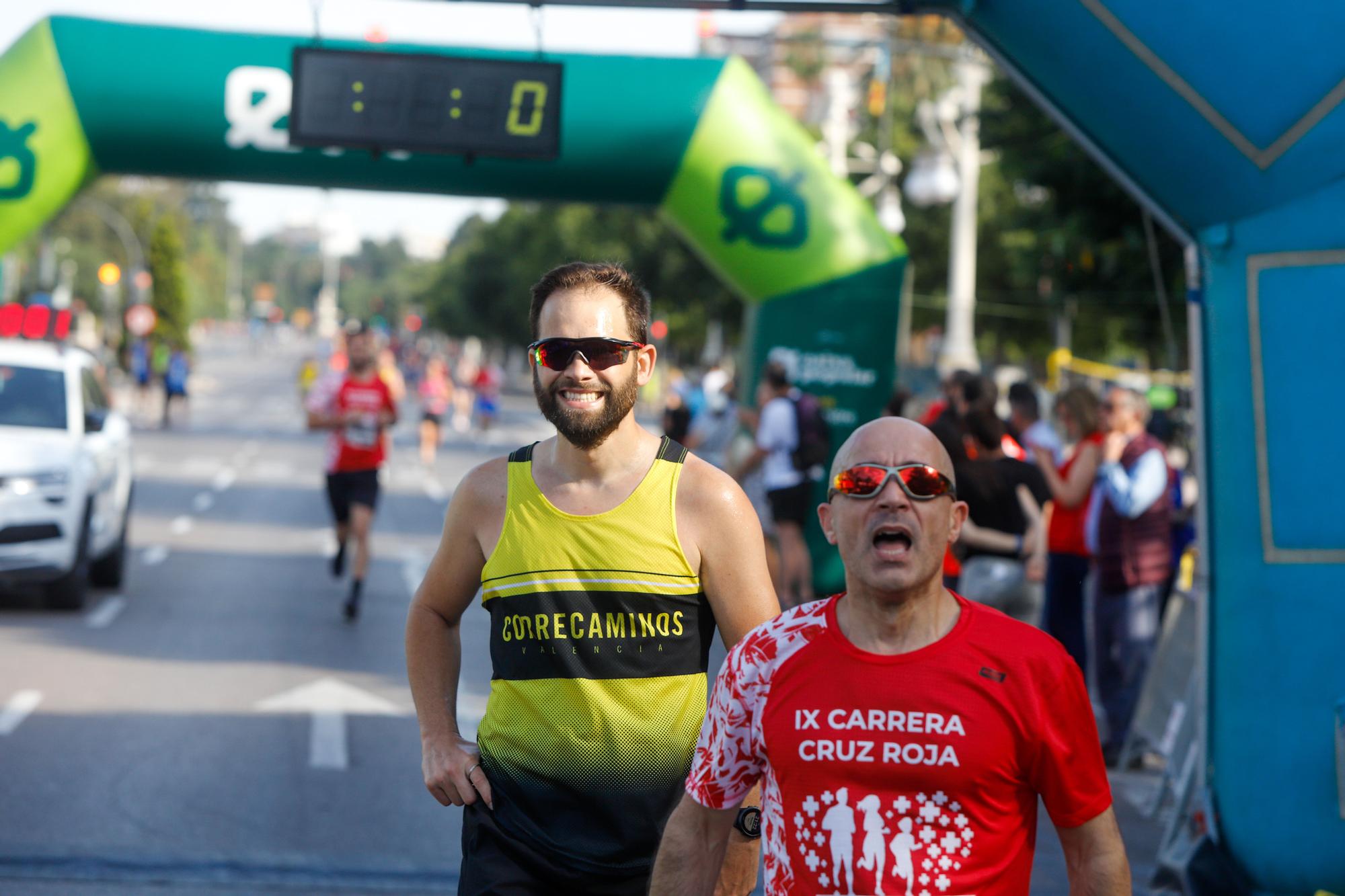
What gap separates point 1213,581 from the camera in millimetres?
5977

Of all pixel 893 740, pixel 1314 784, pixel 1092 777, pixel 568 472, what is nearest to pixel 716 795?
pixel 893 740

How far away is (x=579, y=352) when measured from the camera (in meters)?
3.64

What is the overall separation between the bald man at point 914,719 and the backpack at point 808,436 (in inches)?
383

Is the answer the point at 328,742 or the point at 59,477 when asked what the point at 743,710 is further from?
the point at 59,477

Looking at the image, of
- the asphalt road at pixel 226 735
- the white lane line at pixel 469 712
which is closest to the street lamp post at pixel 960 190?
the asphalt road at pixel 226 735

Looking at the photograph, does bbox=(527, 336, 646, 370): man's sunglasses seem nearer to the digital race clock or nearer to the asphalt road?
the asphalt road

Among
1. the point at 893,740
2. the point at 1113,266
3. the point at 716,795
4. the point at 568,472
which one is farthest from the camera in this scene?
the point at 1113,266

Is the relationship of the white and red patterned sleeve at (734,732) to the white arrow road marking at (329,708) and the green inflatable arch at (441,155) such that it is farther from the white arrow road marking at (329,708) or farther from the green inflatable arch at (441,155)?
the green inflatable arch at (441,155)

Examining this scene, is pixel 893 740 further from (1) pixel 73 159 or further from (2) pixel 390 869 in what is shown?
(1) pixel 73 159

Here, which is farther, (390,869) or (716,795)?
(390,869)

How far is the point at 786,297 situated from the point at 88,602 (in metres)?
5.65

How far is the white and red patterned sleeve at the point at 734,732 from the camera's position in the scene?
117 inches

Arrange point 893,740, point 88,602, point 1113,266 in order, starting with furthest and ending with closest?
point 1113,266 → point 88,602 → point 893,740

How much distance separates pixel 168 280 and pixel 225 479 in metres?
58.9
